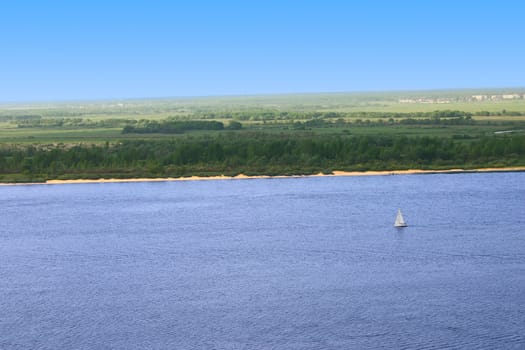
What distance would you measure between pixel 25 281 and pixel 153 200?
990 inches

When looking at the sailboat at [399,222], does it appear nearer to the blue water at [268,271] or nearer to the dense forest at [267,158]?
the blue water at [268,271]

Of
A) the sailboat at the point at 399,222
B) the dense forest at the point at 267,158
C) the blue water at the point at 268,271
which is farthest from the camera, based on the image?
the dense forest at the point at 267,158

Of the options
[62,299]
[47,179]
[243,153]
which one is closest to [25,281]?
[62,299]

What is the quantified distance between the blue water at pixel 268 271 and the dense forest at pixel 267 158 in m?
13.7

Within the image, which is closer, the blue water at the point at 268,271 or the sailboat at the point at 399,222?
the blue water at the point at 268,271

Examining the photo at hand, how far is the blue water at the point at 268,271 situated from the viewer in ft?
108

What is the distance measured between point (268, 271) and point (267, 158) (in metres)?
43.6

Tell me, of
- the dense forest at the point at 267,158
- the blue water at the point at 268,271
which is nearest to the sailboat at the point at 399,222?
the blue water at the point at 268,271

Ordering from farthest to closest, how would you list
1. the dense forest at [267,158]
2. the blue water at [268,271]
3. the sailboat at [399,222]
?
1. the dense forest at [267,158]
2. the sailboat at [399,222]
3. the blue water at [268,271]

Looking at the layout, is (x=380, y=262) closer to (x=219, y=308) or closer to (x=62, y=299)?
(x=219, y=308)

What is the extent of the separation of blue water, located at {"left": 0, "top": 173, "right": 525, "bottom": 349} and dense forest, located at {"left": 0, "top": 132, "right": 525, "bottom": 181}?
13.7 m

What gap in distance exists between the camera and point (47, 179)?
80188 mm

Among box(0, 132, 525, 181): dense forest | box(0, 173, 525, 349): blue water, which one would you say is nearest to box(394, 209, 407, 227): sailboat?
box(0, 173, 525, 349): blue water

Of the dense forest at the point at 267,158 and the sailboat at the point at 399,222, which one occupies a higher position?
the sailboat at the point at 399,222
